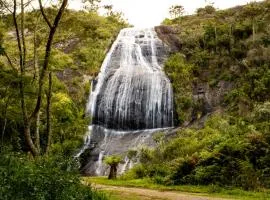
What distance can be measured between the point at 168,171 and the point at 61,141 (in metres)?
12.6

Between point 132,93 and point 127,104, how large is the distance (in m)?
1.06

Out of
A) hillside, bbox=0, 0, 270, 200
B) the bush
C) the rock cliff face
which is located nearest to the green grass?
hillside, bbox=0, 0, 270, 200

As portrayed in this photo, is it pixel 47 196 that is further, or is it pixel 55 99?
pixel 55 99

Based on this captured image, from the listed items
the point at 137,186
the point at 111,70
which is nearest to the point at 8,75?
the point at 137,186

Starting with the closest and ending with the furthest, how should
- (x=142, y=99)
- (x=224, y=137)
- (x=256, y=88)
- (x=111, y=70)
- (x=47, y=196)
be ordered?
(x=47, y=196) → (x=224, y=137) → (x=256, y=88) → (x=142, y=99) → (x=111, y=70)

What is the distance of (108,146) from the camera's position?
28062mm

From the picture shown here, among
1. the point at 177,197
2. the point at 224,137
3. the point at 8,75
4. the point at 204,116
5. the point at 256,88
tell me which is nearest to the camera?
the point at 177,197

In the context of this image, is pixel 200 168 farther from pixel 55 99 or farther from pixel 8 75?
pixel 55 99

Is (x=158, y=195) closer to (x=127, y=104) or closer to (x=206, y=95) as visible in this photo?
(x=127, y=104)

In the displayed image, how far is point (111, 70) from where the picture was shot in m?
35.9

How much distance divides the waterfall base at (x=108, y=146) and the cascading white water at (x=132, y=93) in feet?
3.00

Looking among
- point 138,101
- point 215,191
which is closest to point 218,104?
point 138,101

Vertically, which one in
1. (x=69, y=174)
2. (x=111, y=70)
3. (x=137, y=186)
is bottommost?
(x=137, y=186)

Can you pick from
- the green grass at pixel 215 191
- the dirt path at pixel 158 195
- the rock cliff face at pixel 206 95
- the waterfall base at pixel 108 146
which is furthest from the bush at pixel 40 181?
the rock cliff face at pixel 206 95
